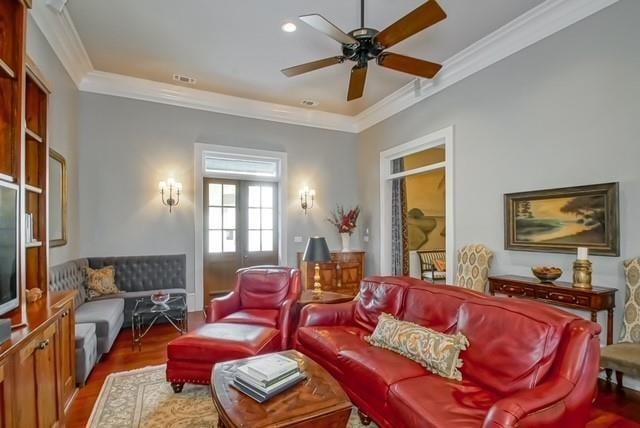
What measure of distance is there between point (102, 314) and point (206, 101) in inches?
145

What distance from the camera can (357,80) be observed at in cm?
362

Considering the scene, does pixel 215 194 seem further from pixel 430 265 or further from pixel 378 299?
pixel 430 265

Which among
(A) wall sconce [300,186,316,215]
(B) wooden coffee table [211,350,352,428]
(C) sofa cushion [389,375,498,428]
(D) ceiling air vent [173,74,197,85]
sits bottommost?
(C) sofa cushion [389,375,498,428]

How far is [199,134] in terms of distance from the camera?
581 cm

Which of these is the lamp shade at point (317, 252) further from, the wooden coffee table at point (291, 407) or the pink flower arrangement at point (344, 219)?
the pink flower arrangement at point (344, 219)

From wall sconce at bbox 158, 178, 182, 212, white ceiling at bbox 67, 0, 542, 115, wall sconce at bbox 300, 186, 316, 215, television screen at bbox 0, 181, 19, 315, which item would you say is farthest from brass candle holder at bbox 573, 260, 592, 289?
wall sconce at bbox 158, 178, 182, 212

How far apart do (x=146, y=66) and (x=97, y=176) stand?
1799mm

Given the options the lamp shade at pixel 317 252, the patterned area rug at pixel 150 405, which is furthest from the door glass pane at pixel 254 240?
the patterned area rug at pixel 150 405

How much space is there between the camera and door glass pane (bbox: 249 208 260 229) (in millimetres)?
6301

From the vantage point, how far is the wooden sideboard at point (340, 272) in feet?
19.9

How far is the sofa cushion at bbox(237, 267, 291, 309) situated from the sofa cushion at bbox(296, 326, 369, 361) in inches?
30.9

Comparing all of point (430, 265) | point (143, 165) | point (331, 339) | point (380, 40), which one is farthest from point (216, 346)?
point (430, 265)

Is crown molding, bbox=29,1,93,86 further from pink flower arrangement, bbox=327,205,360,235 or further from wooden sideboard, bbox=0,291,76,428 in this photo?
pink flower arrangement, bbox=327,205,360,235

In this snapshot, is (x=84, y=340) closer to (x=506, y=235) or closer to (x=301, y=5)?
(x=301, y=5)
